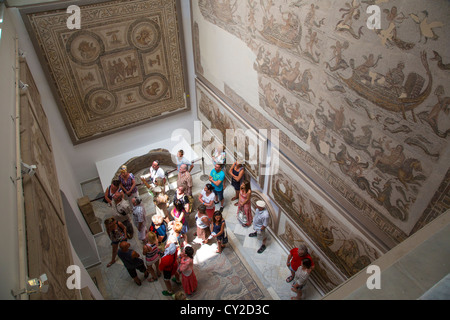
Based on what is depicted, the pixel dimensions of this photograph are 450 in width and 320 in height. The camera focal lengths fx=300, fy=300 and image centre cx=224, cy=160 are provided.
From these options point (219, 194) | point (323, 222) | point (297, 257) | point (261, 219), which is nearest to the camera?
point (323, 222)

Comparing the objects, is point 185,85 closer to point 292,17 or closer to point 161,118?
point 161,118

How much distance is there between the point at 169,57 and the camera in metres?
8.36

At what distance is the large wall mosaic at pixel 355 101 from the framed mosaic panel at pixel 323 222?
1.6 inches

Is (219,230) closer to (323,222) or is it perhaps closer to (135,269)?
(135,269)

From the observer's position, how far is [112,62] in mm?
7613

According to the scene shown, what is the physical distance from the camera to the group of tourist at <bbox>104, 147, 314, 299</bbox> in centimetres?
581

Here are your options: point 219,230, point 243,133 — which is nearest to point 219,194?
point 219,230

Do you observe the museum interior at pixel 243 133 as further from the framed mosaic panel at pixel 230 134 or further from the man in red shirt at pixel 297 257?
the man in red shirt at pixel 297 257

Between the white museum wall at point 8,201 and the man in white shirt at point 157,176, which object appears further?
the man in white shirt at point 157,176

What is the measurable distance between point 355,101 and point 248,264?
4.40m

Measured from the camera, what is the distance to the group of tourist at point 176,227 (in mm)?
5812

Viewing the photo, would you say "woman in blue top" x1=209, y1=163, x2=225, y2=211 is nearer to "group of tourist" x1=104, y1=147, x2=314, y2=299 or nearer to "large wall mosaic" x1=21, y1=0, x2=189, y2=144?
"group of tourist" x1=104, y1=147, x2=314, y2=299

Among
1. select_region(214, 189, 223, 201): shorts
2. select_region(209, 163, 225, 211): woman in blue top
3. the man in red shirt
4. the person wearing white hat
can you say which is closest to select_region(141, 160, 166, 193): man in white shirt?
select_region(209, 163, 225, 211): woman in blue top

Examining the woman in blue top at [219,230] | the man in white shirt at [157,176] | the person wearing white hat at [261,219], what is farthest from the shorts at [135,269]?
the person wearing white hat at [261,219]
